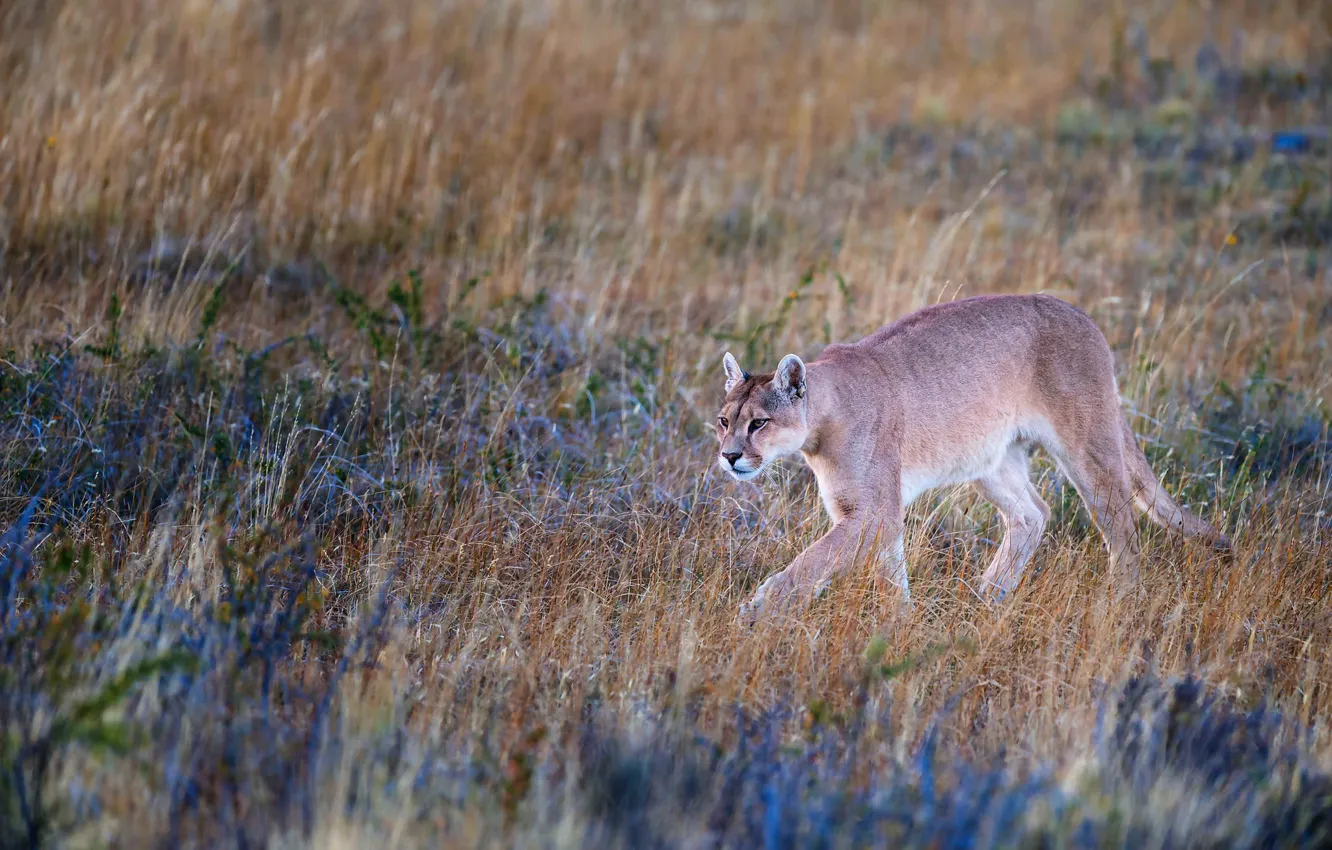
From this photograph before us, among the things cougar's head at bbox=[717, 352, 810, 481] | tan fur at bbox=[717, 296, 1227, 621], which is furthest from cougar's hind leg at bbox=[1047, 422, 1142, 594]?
cougar's head at bbox=[717, 352, 810, 481]

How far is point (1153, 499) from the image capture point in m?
5.91

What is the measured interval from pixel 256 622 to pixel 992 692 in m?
2.64

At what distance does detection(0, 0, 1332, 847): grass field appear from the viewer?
3.52 m

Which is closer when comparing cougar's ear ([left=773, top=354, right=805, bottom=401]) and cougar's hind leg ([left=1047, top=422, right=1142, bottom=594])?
cougar's ear ([left=773, top=354, right=805, bottom=401])

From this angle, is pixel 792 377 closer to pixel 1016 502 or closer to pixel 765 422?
pixel 765 422

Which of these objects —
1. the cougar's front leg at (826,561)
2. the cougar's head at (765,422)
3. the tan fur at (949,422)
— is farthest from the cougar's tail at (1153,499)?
the cougar's head at (765,422)

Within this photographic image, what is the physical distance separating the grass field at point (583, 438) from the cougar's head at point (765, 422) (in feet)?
1.77

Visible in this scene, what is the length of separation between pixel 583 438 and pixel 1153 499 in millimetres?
2881

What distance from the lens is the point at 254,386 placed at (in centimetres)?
673

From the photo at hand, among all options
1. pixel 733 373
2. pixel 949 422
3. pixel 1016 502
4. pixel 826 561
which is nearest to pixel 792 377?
pixel 733 373

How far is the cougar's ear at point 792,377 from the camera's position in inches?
205

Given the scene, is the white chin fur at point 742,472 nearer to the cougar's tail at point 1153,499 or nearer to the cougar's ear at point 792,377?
the cougar's ear at point 792,377

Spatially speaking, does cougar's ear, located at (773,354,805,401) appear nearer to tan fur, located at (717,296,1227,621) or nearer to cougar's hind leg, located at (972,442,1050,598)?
tan fur, located at (717,296,1227,621)

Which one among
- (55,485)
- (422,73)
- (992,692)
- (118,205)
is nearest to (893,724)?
(992,692)
